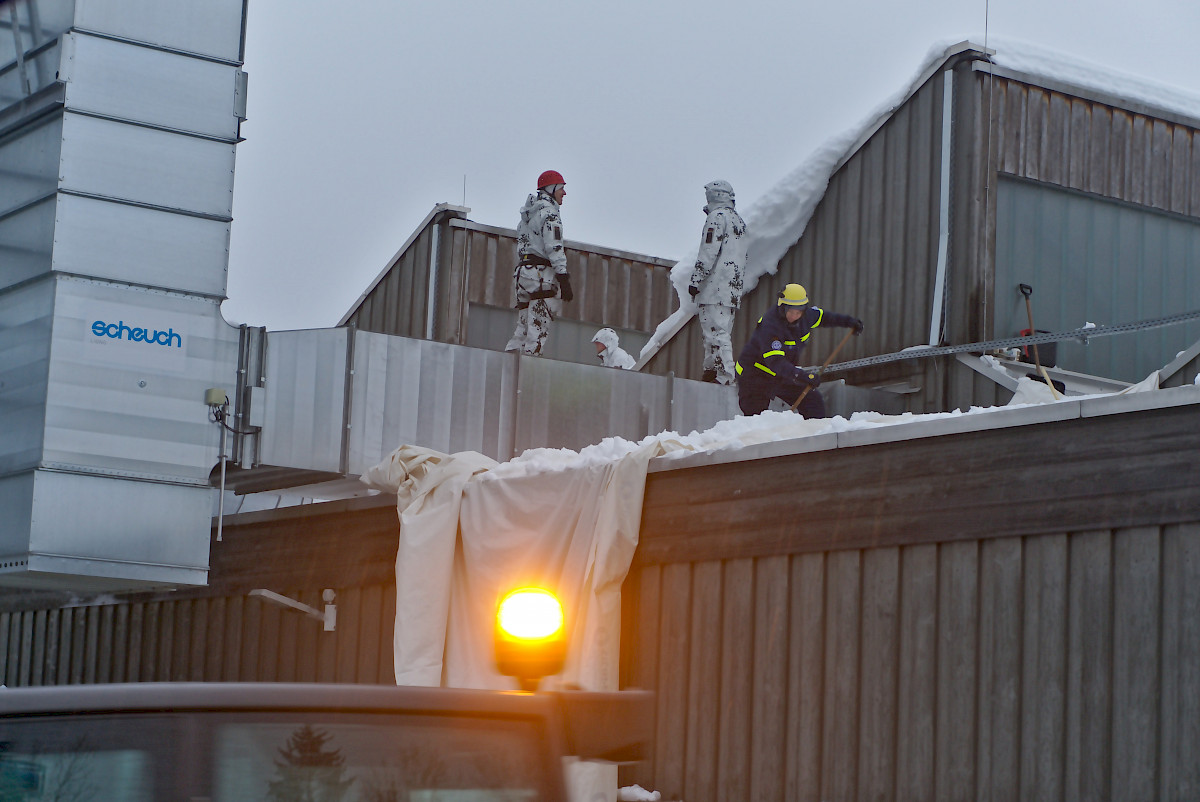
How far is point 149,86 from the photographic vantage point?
41.1ft

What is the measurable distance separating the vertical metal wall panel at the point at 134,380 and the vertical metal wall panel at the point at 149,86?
1422 mm

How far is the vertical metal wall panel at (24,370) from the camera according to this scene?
11.9m

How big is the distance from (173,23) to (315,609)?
504 centimetres

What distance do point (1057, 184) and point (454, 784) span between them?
13.5 meters

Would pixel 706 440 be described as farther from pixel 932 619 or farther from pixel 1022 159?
pixel 1022 159

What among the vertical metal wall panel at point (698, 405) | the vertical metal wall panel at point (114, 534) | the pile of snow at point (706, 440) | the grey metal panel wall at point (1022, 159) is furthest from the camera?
the grey metal panel wall at point (1022, 159)

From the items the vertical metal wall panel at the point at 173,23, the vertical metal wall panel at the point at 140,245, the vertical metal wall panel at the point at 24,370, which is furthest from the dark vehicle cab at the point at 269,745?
the vertical metal wall panel at the point at 173,23

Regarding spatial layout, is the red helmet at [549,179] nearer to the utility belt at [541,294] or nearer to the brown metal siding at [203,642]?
the utility belt at [541,294]

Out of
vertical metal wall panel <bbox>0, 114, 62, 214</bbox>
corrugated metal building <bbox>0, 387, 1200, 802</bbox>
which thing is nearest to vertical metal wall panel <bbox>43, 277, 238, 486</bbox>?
vertical metal wall panel <bbox>0, 114, 62, 214</bbox>

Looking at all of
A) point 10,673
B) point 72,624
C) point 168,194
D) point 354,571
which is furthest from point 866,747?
point 10,673

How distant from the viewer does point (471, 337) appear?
76.5ft

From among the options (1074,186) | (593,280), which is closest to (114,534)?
(1074,186)

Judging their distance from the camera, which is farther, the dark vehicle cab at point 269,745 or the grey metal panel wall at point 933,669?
the grey metal panel wall at point 933,669

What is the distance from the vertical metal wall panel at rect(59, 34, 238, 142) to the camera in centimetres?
1227
